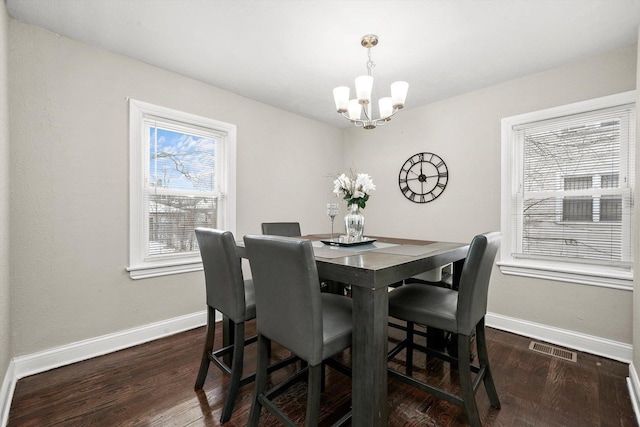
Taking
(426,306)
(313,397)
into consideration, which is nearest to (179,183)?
(313,397)

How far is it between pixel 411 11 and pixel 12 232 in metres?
2.99

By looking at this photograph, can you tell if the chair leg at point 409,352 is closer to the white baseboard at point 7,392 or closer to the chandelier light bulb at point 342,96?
the chandelier light bulb at point 342,96

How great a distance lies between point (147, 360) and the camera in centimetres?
216

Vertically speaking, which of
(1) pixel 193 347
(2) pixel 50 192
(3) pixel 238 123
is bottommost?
(1) pixel 193 347

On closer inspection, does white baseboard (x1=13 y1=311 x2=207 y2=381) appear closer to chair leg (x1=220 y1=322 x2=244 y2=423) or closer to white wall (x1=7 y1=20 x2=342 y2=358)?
white wall (x1=7 y1=20 x2=342 y2=358)

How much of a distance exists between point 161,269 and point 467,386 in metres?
2.47

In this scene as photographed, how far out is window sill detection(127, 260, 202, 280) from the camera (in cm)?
240

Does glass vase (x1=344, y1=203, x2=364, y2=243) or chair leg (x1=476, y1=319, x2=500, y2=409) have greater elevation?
glass vase (x1=344, y1=203, x2=364, y2=243)

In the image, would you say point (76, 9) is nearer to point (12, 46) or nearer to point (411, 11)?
point (12, 46)

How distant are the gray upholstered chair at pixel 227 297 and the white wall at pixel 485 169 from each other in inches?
92.4

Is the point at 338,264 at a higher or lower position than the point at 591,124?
lower

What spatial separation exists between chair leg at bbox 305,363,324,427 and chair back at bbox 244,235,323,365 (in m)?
0.05

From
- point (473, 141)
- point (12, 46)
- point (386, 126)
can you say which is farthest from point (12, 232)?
point (473, 141)

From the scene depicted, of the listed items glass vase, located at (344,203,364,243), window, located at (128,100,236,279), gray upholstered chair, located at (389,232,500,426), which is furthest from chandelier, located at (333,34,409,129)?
window, located at (128,100,236,279)
